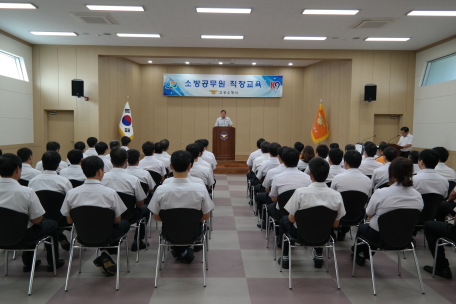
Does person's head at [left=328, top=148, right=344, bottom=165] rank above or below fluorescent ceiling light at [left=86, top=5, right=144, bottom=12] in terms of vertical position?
below

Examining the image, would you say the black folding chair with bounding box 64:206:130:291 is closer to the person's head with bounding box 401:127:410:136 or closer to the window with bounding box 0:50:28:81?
the window with bounding box 0:50:28:81

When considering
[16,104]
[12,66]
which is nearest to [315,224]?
[16,104]

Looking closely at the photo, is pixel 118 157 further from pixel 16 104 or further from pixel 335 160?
pixel 16 104

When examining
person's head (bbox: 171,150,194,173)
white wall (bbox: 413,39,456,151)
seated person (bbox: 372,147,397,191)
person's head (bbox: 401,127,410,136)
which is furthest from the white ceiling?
person's head (bbox: 171,150,194,173)

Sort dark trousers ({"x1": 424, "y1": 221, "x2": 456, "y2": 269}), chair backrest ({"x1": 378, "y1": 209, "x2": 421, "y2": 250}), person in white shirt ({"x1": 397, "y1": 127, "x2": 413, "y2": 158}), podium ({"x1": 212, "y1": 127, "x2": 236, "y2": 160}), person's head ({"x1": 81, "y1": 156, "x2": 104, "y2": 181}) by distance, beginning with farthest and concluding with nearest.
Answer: podium ({"x1": 212, "y1": 127, "x2": 236, "y2": 160})
person in white shirt ({"x1": 397, "y1": 127, "x2": 413, "y2": 158})
dark trousers ({"x1": 424, "y1": 221, "x2": 456, "y2": 269})
person's head ({"x1": 81, "y1": 156, "x2": 104, "y2": 181})
chair backrest ({"x1": 378, "y1": 209, "x2": 421, "y2": 250})

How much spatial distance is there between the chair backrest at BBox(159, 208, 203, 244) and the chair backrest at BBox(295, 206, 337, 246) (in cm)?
91

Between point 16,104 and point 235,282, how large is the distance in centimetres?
873

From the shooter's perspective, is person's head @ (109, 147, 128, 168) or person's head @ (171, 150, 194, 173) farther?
person's head @ (109, 147, 128, 168)

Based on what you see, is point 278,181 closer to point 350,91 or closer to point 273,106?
point 350,91

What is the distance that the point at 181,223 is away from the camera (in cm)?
290

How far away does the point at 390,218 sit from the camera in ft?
9.19

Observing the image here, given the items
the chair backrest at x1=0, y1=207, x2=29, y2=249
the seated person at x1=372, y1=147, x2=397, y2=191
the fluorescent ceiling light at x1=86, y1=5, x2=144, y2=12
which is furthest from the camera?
the fluorescent ceiling light at x1=86, y1=5, x2=144, y2=12

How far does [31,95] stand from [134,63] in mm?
4002

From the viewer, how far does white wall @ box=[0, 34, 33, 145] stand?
8398 millimetres
